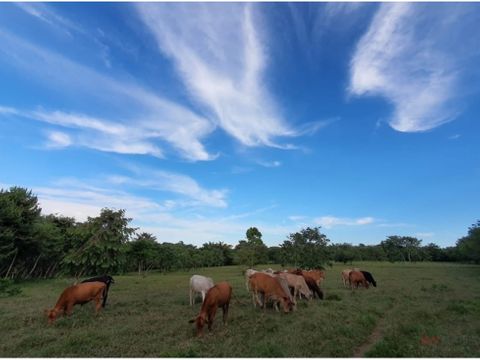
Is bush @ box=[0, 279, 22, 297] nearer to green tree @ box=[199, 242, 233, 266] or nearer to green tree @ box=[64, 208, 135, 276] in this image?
green tree @ box=[64, 208, 135, 276]

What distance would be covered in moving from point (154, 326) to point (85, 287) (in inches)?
182

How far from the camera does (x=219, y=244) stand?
111875mm

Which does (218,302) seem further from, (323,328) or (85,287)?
(85,287)

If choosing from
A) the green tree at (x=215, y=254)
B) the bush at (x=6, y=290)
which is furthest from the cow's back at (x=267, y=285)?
the green tree at (x=215, y=254)

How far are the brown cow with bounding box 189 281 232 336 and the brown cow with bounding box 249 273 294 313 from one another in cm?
337

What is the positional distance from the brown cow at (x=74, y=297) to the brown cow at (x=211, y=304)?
19.9ft

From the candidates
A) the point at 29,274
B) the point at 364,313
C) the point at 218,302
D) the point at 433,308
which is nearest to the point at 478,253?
the point at 433,308

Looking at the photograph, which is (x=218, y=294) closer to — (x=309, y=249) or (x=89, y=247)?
(x=89, y=247)

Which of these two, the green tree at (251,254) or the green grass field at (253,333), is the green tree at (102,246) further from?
the green tree at (251,254)

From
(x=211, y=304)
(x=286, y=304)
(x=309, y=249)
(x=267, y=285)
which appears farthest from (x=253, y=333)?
(x=309, y=249)

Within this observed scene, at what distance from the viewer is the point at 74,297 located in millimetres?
13617

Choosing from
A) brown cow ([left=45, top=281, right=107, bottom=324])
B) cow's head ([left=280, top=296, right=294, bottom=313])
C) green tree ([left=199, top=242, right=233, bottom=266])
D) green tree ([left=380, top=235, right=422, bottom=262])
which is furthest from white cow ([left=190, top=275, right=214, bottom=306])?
green tree ([left=380, top=235, right=422, bottom=262])

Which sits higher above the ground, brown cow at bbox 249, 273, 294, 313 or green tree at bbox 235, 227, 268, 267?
green tree at bbox 235, 227, 268, 267

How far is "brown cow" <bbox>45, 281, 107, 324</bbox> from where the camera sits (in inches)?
504
